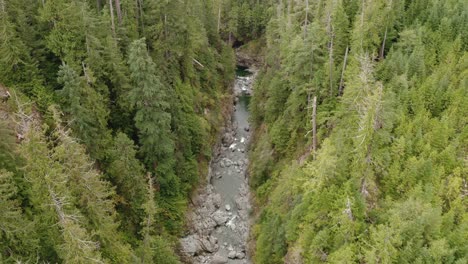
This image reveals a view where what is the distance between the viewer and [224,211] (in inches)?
1567

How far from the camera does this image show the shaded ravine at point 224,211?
115 ft

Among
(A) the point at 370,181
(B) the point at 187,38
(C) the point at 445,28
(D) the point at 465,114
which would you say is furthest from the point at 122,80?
(C) the point at 445,28

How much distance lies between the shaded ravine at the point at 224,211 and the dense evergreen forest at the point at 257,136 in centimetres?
158

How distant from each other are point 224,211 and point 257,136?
11764mm

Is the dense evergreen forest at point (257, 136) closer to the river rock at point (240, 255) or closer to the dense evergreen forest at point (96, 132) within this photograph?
the dense evergreen forest at point (96, 132)

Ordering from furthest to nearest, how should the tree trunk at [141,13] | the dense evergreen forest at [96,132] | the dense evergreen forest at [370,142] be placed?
1. the tree trunk at [141,13]
2. the dense evergreen forest at [370,142]
3. the dense evergreen forest at [96,132]

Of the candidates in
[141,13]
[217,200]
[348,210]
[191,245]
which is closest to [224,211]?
[217,200]

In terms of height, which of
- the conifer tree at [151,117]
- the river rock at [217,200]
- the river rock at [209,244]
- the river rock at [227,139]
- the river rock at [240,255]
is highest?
the conifer tree at [151,117]

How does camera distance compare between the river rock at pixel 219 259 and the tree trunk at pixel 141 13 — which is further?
the tree trunk at pixel 141 13

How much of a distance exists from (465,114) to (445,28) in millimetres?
12375

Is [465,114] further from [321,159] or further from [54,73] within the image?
[54,73]

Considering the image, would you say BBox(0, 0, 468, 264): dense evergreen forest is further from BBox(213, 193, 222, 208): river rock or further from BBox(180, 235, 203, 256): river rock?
BBox(213, 193, 222, 208): river rock

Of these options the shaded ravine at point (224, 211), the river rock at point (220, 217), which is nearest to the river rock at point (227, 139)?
the shaded ravine at point (224, 211)

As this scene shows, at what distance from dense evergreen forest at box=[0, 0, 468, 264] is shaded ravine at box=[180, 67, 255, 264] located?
158 cm
